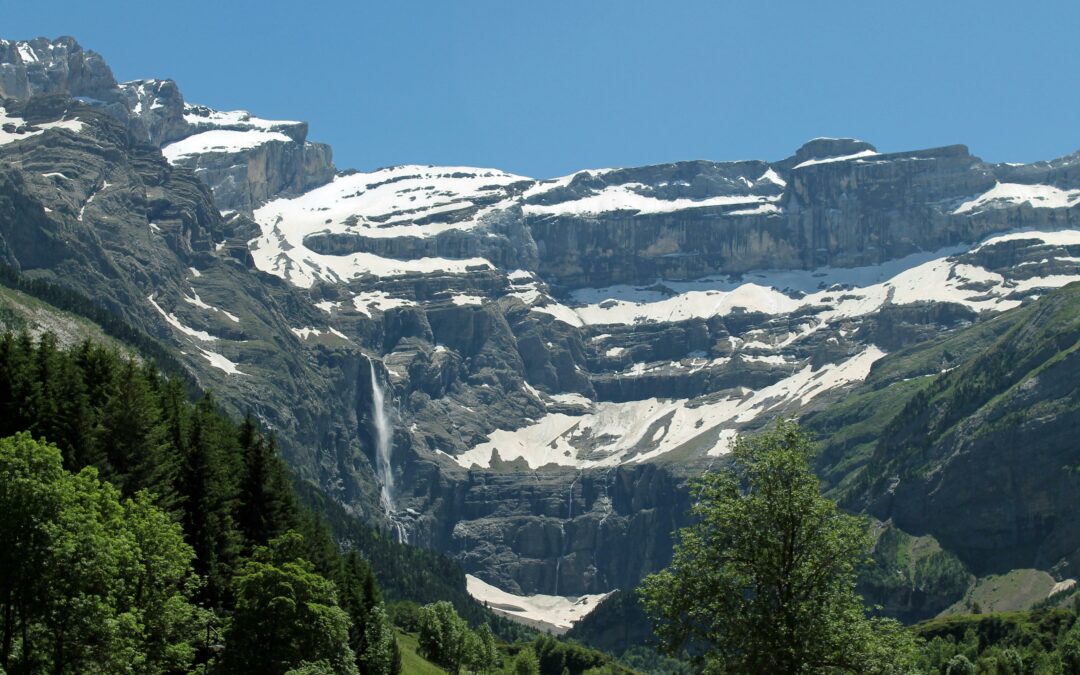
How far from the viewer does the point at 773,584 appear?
46531mm

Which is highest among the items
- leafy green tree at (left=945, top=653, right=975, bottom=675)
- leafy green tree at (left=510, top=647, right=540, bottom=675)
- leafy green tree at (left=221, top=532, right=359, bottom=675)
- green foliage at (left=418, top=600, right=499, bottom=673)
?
leafy green tree at (left=221, top=532, right=359, bottom=675)

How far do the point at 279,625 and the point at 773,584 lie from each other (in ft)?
111

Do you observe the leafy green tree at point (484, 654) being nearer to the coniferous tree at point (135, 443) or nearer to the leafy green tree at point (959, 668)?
the leafy green tree at point (959, 668)

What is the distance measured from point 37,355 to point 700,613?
194 feet

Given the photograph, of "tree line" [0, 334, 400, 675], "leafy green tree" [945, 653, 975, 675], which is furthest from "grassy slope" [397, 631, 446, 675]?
"leafy green tree" [945, 653, 975, 675]

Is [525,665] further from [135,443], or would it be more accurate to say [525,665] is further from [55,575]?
[55,575]

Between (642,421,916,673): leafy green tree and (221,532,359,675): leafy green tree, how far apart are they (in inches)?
1134

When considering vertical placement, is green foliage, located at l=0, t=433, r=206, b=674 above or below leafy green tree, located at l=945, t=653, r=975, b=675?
above

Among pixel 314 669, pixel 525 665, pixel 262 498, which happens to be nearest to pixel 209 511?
pixel 262 498

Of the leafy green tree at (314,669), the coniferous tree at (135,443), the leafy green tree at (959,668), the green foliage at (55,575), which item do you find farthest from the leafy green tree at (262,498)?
the leafy green tree at (959,668)

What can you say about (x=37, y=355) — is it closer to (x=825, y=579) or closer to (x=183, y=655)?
(x=183, y=655)

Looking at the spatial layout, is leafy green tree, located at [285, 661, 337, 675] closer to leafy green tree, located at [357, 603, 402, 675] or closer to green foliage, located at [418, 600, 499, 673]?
leafy green tree, located at [357, 603, 402, 675]

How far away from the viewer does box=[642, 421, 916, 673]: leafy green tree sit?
149ft

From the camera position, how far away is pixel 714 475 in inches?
1940
